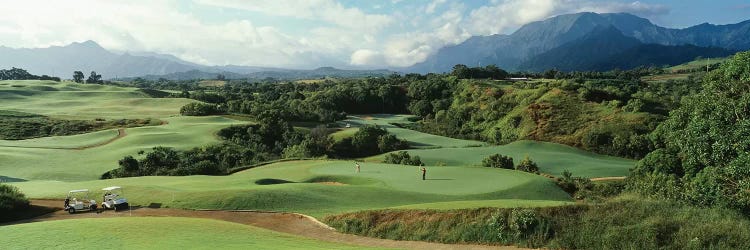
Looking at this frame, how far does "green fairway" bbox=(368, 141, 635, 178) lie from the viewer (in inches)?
2117

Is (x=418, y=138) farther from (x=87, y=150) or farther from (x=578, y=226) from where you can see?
(x=578, y=226)

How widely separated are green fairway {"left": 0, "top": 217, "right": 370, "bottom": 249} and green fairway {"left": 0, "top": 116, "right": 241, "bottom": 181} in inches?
1356

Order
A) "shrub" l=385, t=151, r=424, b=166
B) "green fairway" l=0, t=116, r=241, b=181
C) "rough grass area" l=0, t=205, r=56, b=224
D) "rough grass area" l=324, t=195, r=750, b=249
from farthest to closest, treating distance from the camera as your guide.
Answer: "green fairway" l=0, t=116, r=241, b=181
"shrub" l=385, t=151, r=424, b=166
"rough grass area" l=0, t=205, r=56, b=224
"rough grass area" l=324, t=195, r=750, b=249

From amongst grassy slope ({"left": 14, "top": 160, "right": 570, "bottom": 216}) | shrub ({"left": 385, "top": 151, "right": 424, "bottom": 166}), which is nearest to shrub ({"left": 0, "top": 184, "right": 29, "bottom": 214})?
grassy slope ({"left": 14, "top": 160, "right": 570, "bottom": 216})

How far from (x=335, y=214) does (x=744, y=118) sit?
62.8ft

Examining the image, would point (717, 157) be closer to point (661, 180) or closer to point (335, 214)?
point (661, 180)

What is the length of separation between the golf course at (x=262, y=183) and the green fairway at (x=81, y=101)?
47275mm

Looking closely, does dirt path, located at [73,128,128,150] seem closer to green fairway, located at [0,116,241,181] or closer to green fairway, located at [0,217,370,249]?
green fairway, located at [0,116,241,181]

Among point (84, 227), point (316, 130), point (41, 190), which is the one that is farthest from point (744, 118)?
point (316, 130)

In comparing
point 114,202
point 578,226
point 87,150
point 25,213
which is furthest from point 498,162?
point 87,150

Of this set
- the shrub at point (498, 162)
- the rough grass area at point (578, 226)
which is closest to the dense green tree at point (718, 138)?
the rough grass area at point (578, 226)

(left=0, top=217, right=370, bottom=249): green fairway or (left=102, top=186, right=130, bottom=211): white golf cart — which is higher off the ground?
(left=0, top=217, right=370, bottom=249): green fairway

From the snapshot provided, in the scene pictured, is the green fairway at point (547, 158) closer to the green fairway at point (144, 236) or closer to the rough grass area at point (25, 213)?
the green fairway at point (144, 236)

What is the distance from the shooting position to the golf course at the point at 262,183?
2138 centimetres
